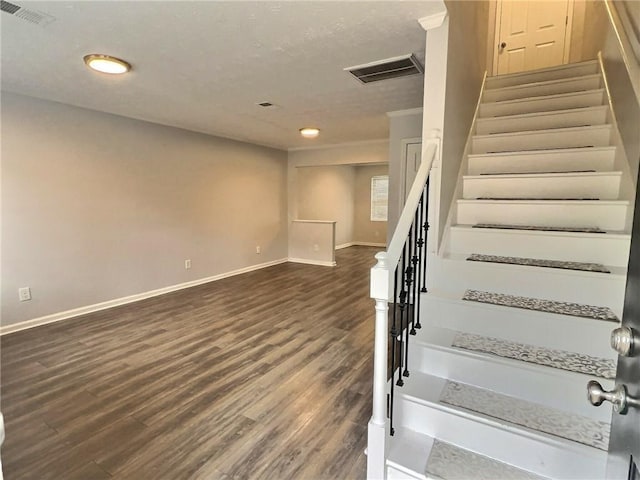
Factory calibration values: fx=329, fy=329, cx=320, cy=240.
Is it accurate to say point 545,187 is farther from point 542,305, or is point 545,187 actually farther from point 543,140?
point 542,305

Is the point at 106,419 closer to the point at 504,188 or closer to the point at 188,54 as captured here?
the point at 188,54

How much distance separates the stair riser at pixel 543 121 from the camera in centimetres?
269

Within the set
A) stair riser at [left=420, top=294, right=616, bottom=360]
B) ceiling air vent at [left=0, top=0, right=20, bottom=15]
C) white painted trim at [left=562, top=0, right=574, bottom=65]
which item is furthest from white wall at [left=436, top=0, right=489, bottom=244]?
ceiling air vent at [left=0, top=0, right=20, bottom=15]

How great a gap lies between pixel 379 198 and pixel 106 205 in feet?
22.9

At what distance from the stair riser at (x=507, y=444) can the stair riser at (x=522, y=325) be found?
53cm

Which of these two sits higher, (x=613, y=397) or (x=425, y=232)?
(x=425, y=232)

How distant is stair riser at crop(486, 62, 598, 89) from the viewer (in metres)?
3.20

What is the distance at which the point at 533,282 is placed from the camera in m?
1.89

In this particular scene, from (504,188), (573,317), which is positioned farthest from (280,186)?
(573,317)

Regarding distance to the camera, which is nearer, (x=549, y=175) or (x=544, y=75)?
(x=549, y=175)

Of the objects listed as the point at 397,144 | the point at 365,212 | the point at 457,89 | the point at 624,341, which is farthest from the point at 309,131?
the point at 365,212

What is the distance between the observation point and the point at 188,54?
2.40 m

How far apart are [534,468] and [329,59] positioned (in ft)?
8.82

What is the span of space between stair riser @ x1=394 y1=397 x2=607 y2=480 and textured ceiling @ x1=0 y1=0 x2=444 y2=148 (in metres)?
2.14
